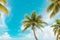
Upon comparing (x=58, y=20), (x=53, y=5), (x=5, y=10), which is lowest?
(x=5, y=10)

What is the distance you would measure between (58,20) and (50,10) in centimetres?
1950

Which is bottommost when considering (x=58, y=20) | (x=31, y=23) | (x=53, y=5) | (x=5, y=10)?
(x=5, y=10)

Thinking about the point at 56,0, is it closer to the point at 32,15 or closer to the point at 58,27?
the point at 32,15

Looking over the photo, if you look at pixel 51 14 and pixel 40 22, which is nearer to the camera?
pixel 51 14

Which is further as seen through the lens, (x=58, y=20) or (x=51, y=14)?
(x=58, y=20)

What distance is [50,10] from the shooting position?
36688 mm

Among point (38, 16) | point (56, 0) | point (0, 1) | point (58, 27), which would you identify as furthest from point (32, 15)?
point (0, 1)

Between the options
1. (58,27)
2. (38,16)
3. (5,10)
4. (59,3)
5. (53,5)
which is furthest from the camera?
Answer: (58,27)

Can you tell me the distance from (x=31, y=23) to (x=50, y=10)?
1267cm

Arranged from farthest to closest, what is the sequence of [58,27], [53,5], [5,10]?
[58,27], [53,5], [5,10]

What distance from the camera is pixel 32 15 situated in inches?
1924

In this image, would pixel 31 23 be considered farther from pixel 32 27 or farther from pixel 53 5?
pixel 53 5

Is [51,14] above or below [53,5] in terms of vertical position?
below

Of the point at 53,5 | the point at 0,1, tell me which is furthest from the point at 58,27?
the point at 0,1
